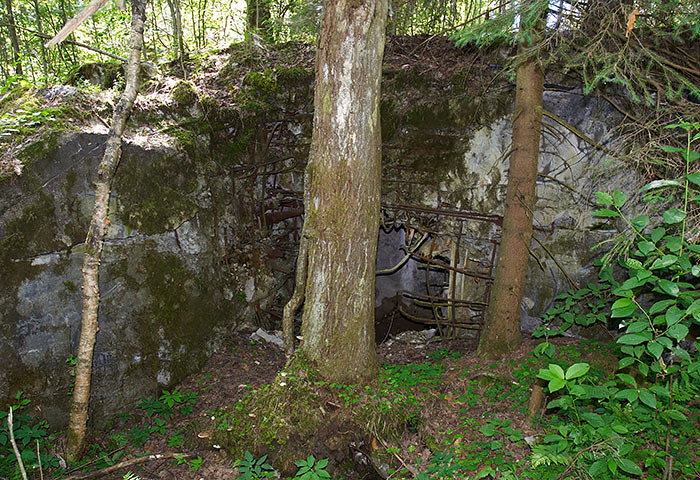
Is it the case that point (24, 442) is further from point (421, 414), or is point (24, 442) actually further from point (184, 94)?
point (184, 94)

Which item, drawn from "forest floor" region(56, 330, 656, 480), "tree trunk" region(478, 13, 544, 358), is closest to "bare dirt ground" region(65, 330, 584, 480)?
"forest floor" region(56, 330, 656, 480)

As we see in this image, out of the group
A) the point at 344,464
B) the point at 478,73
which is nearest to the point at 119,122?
the point at 344,464

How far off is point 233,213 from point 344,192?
2.94 meters

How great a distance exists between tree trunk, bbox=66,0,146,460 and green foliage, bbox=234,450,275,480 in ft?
5.47

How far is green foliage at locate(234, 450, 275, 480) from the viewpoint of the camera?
3771 millimetres

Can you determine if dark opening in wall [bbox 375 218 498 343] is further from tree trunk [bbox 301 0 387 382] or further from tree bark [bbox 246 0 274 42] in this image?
tree bark [bbox 246 0 274 42]

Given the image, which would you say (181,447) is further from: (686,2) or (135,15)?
(686,2)

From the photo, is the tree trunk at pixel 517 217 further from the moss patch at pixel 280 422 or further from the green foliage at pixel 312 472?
the green foliage at pixel 312 472

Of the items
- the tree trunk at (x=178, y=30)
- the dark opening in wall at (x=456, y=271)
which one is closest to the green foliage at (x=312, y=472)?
the dark opening in wall at (x=456, y=271)

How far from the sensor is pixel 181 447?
4.45m

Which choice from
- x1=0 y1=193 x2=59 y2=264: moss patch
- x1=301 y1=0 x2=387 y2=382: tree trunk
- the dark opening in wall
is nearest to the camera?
x1=301 y1=0 x2=387 y2=382: tree trunk

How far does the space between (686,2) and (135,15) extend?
494cm

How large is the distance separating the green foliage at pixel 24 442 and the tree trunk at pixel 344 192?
8.63ft

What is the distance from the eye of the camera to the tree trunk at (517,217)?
4.52 meters
